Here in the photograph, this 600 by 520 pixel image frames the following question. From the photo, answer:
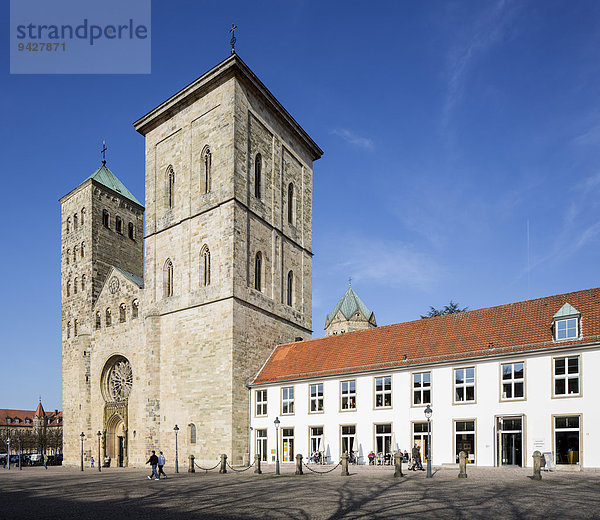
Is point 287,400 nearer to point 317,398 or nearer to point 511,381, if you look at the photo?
point 317,398

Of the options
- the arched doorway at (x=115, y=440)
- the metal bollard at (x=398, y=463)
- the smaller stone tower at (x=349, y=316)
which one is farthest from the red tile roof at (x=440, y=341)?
the smaller stone tower at (x=349, y=316)

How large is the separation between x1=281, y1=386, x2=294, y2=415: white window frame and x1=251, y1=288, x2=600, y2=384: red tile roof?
27.1 inches

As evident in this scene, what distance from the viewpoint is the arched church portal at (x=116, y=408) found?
42.7m

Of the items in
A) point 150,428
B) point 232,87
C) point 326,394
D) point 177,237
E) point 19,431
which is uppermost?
point 232,87

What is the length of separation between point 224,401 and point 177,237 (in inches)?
479

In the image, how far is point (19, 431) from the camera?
125 metres

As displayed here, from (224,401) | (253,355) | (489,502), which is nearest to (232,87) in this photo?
(253,355)

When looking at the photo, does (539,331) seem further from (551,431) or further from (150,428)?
(150,428)

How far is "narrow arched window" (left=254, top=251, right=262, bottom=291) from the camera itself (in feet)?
126

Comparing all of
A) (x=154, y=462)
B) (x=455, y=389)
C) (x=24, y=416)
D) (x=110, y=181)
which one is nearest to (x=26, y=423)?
(x=24, y=416)

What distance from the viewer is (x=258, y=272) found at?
1534 inches

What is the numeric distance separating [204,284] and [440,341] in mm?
15695

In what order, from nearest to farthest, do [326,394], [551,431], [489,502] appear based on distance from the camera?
[489,502] → [551,431] → [326,394]

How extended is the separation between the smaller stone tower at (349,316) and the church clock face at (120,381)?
46941mm
